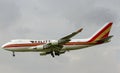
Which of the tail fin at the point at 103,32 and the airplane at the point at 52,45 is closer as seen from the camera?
the airplane at the point at 52,45

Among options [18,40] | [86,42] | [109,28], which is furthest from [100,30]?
[18,40]

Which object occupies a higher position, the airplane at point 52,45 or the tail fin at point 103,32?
the tail fin at point 103,32

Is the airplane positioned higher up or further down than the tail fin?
further down

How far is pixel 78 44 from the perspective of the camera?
10400 cm

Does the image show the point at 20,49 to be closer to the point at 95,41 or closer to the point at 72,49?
the point at 72,49

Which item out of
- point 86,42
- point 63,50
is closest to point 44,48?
point 63,50

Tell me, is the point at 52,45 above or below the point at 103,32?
below

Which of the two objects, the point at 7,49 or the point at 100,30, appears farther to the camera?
the point at 100,30

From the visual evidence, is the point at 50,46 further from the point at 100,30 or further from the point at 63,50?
the point at 100,30

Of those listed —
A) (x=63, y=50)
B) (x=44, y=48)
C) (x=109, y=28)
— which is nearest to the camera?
(x=44, y=48)

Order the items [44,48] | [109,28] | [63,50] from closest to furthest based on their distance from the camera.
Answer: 1. [44,48]
2. [63,50]
3. [109,28]

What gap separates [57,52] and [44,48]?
6.94 metres

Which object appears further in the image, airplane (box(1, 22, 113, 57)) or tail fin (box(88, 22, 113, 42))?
tail fin (box(88, 22, 113, 42))

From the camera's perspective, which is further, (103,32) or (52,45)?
(103,32)
